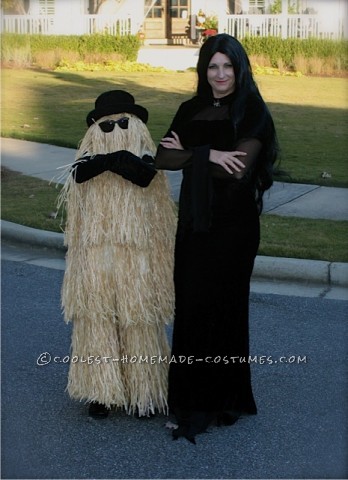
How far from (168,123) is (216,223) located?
1088cm

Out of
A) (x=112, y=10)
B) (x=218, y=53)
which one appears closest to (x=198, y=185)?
(x=218, y=53)

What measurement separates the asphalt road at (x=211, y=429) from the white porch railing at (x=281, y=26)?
21832mm

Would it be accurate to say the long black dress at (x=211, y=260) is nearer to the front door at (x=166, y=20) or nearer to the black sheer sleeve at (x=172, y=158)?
the black sheer sleeve at (x=172, y=158)

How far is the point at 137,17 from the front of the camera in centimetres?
2883

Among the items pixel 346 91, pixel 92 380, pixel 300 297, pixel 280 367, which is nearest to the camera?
pixel 92 380

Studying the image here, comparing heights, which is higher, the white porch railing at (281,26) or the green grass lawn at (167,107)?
the white porch railing at (281,26)

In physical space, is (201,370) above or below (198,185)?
below

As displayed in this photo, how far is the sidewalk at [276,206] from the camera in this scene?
7.02 meters

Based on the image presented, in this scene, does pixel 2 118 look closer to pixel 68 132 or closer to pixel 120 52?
pixel 68 132

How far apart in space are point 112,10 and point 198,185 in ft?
88.2

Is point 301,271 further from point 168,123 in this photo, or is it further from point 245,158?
point 168,123

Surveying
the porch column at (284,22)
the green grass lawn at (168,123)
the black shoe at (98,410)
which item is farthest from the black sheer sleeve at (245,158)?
the porch column at (284,22)

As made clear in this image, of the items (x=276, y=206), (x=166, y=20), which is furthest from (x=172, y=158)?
(x=166, y=20)

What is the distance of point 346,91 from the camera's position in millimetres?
20281
